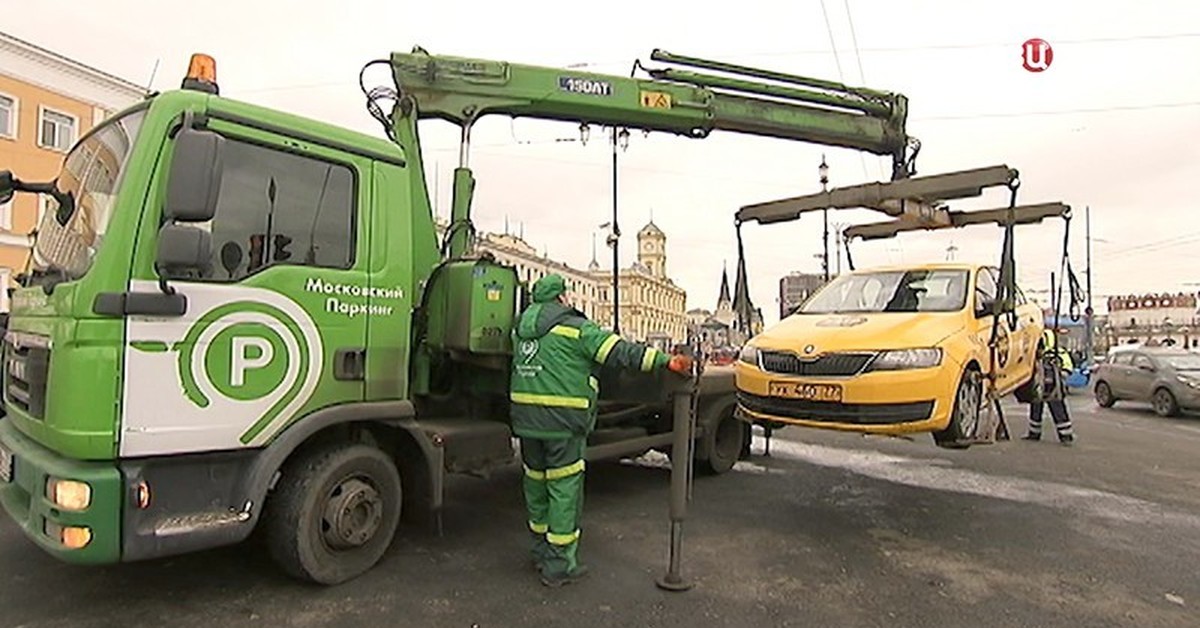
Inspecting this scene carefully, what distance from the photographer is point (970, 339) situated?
5.90m

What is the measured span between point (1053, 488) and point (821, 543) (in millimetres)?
3715

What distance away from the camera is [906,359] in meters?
5.51

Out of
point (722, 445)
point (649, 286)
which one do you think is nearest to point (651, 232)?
point (649, 286)

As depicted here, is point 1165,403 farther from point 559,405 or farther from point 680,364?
point 559,405

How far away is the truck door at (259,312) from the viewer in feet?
11.5

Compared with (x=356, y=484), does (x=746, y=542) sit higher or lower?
lower

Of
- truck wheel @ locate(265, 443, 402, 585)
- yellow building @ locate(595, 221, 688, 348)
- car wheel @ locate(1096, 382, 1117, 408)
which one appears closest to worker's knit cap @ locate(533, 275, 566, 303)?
truck wheel @ locate(265, 443, 402, 585)

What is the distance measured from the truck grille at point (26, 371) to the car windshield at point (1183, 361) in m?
19.0

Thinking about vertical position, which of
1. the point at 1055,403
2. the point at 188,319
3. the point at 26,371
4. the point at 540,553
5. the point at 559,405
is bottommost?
the point at 540,553

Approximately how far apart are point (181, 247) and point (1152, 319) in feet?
248

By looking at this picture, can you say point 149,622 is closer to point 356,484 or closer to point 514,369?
point 356,484

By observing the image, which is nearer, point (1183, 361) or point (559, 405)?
point (559, 405)

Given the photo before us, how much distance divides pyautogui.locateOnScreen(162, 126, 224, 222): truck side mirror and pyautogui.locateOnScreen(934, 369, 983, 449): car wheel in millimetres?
5026

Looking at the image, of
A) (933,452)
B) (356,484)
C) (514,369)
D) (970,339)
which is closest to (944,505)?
(970,339)
